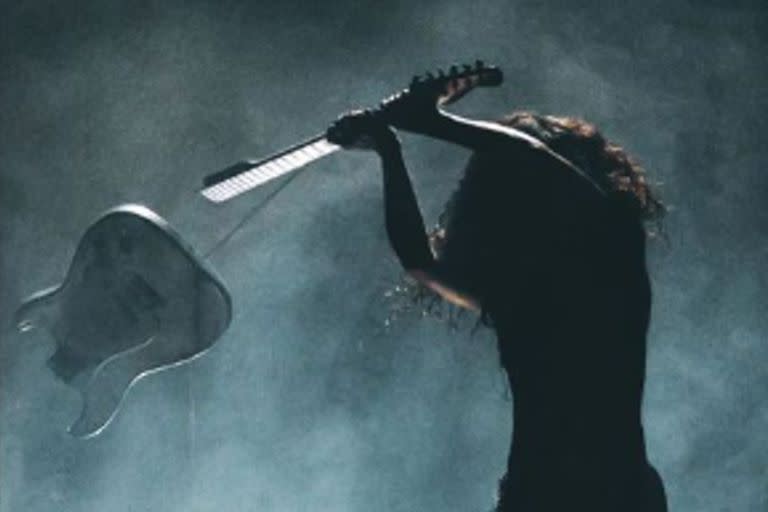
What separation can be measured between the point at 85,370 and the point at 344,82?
145 inches

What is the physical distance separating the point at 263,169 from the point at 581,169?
695mm

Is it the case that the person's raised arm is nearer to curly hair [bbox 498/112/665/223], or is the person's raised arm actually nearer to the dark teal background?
curly hair [bbox 498/112/665/223]

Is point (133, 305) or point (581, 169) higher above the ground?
point (581, 169)

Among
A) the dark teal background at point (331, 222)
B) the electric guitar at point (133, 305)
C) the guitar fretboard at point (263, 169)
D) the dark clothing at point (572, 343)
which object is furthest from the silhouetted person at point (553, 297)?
the dark teal background at point (331, 222)

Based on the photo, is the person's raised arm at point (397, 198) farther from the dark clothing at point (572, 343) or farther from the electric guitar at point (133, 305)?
the electric guitar at point (133, 305)

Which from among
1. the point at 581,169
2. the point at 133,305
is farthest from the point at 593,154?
the point at 133,305

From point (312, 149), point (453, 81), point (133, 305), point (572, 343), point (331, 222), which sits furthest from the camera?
point (331, 222)

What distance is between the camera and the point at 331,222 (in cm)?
781

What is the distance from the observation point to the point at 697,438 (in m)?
7.66

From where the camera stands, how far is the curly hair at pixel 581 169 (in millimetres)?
2230

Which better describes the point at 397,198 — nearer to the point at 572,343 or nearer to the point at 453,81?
the point at 453,81

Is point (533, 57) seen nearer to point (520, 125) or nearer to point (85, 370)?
point (85, 370)

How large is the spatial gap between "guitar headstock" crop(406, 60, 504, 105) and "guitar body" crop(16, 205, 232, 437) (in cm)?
205

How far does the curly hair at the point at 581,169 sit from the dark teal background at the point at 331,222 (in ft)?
16.3
